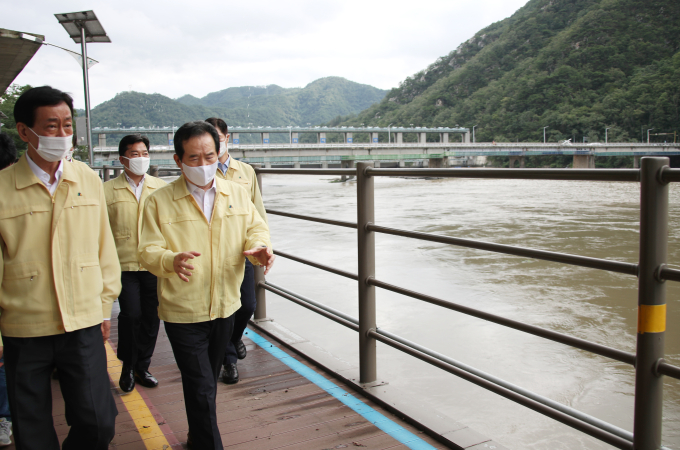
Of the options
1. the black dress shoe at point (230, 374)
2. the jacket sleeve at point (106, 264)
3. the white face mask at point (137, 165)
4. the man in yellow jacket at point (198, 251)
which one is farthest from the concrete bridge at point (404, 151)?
the jacket sleeve at point (106, 264)

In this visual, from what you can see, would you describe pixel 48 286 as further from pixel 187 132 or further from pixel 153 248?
pixel 187 132

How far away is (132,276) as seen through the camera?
3.39 m

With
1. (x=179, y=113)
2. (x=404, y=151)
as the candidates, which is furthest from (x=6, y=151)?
(x=179, y=113)

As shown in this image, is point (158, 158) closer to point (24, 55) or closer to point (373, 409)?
point (24, 55)

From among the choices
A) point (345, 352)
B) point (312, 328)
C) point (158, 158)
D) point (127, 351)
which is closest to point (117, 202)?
point (127, 351)

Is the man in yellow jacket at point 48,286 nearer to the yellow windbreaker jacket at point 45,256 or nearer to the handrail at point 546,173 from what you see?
the yellow windbreaker jacket at point 45,256

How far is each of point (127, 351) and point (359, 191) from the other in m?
1.74

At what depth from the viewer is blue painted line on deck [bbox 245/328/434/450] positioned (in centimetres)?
261

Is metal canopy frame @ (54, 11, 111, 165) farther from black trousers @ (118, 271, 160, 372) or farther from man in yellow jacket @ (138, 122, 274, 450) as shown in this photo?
man in yellow jacket @ (138, 122, 274, 450)

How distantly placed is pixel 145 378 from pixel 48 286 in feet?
5.38

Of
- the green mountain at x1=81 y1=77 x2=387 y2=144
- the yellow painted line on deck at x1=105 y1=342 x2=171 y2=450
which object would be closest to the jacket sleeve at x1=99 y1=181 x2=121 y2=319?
the yellow painted line on deck at x1=105 y1=342 x2=171 y2=450

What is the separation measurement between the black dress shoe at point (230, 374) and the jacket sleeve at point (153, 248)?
4.54 feet

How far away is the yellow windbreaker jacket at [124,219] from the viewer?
335 centimetres

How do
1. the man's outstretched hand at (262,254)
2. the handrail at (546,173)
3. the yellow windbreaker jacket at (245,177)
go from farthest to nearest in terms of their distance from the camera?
the yellow windbreaker jacket at (245,177) < the man's outstretched hand at (262,254) < the handrail at (546,173)
